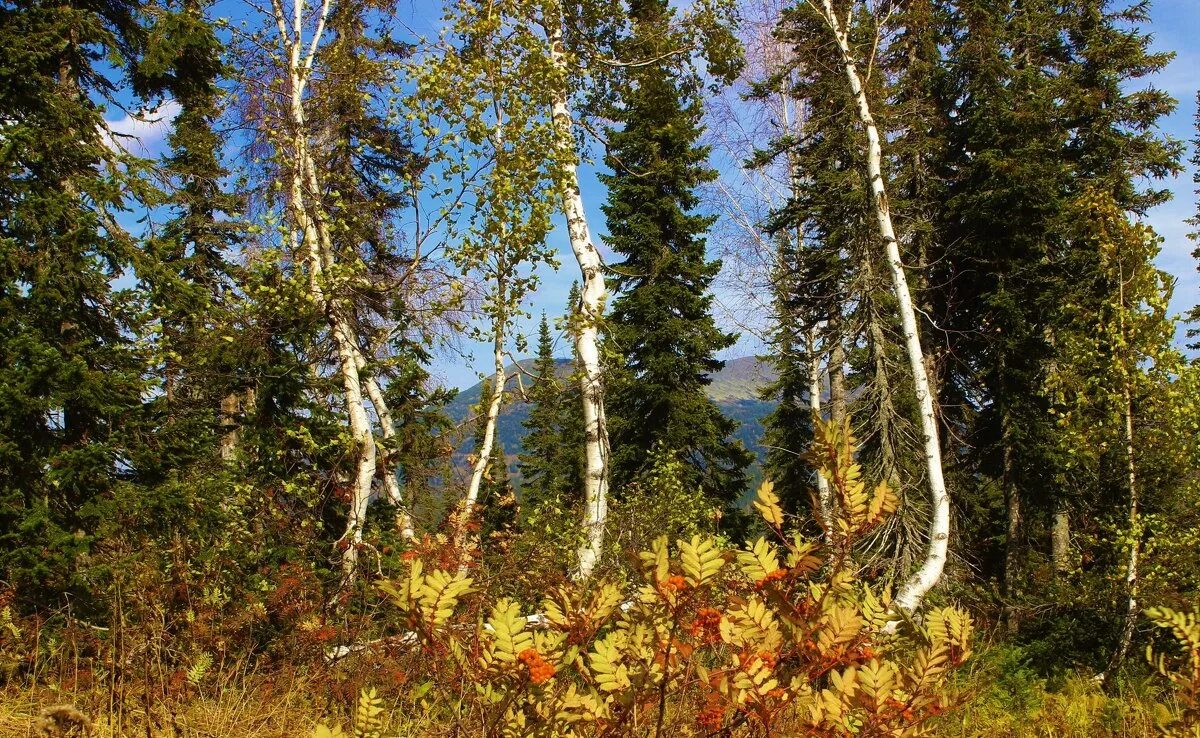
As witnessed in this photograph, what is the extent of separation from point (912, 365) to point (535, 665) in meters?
6.65

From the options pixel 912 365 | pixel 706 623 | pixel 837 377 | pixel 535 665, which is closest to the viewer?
pixel 535 665

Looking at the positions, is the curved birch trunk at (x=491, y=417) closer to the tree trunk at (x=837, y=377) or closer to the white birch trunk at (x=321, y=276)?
the white birch trunk at (x=321, y=276)

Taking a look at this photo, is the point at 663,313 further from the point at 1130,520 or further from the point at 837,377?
the point at 1130,520

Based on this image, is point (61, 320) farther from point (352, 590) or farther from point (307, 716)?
point (307, 716)

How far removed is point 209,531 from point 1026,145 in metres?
14.4

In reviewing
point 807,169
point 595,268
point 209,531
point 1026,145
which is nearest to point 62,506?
point 209,531

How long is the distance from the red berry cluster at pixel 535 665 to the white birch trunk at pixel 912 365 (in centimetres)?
596

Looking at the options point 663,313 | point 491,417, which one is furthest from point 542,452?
point 491,417

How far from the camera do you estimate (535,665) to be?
1308 millimetres

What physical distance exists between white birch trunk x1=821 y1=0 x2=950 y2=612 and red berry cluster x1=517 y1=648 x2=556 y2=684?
5959 mm

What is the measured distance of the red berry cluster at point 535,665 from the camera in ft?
4.22

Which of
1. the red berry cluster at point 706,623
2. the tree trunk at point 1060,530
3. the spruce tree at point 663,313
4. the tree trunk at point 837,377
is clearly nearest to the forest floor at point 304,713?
the red berry cluster at point 706,623

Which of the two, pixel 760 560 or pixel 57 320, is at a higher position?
pixel 57 320

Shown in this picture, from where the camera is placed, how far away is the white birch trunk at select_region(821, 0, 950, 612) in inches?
264
